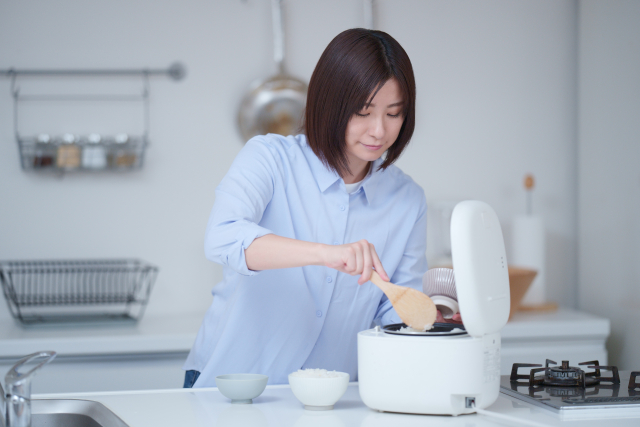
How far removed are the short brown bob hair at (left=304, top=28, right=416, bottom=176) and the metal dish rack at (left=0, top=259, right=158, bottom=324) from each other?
116 centimetres

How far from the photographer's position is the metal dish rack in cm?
214

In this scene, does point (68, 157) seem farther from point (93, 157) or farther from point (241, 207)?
point (241, 207)

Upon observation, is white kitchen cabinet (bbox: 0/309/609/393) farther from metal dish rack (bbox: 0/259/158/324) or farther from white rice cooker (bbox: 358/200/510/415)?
white rice cooker (bbox: 358/200/510/415)

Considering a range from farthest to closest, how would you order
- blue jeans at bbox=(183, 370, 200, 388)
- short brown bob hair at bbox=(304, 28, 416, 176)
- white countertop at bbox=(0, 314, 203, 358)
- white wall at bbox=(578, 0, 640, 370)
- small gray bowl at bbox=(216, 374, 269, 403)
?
white wall at bbox=(578, 0, 640, 370) < white countertop at bbox=(0, 314, 203, 358) < blue jeans at bbox=(183, 370, 200, 388) < short brown bob hair at bbox=(304, 28, 416, 176) < small gray bowl at bbox=(216, 374, 269, 403)

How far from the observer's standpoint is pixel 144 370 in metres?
1.90

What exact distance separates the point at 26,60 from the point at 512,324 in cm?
190

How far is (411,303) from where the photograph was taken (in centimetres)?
91

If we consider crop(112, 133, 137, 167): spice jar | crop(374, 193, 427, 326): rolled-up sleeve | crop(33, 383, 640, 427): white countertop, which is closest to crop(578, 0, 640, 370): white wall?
crop(374, 193, 427, 326): rolled-up sleeve

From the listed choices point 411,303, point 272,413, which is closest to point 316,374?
point 272,413

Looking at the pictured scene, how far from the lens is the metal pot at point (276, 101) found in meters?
2.30

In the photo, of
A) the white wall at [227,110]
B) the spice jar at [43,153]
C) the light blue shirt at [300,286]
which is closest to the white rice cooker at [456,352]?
the light blue shirt at [300,286]

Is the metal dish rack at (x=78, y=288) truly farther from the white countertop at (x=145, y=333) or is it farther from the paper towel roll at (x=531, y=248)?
the paper towel roll at (x=531, y=248)

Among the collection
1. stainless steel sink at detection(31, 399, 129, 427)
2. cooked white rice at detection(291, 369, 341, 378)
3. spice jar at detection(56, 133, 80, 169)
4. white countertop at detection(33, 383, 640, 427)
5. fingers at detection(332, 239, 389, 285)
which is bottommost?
stainless steel sink at detection(31, 399, 129, 427)

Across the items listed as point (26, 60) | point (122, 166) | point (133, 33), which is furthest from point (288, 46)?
point (26, 60)
